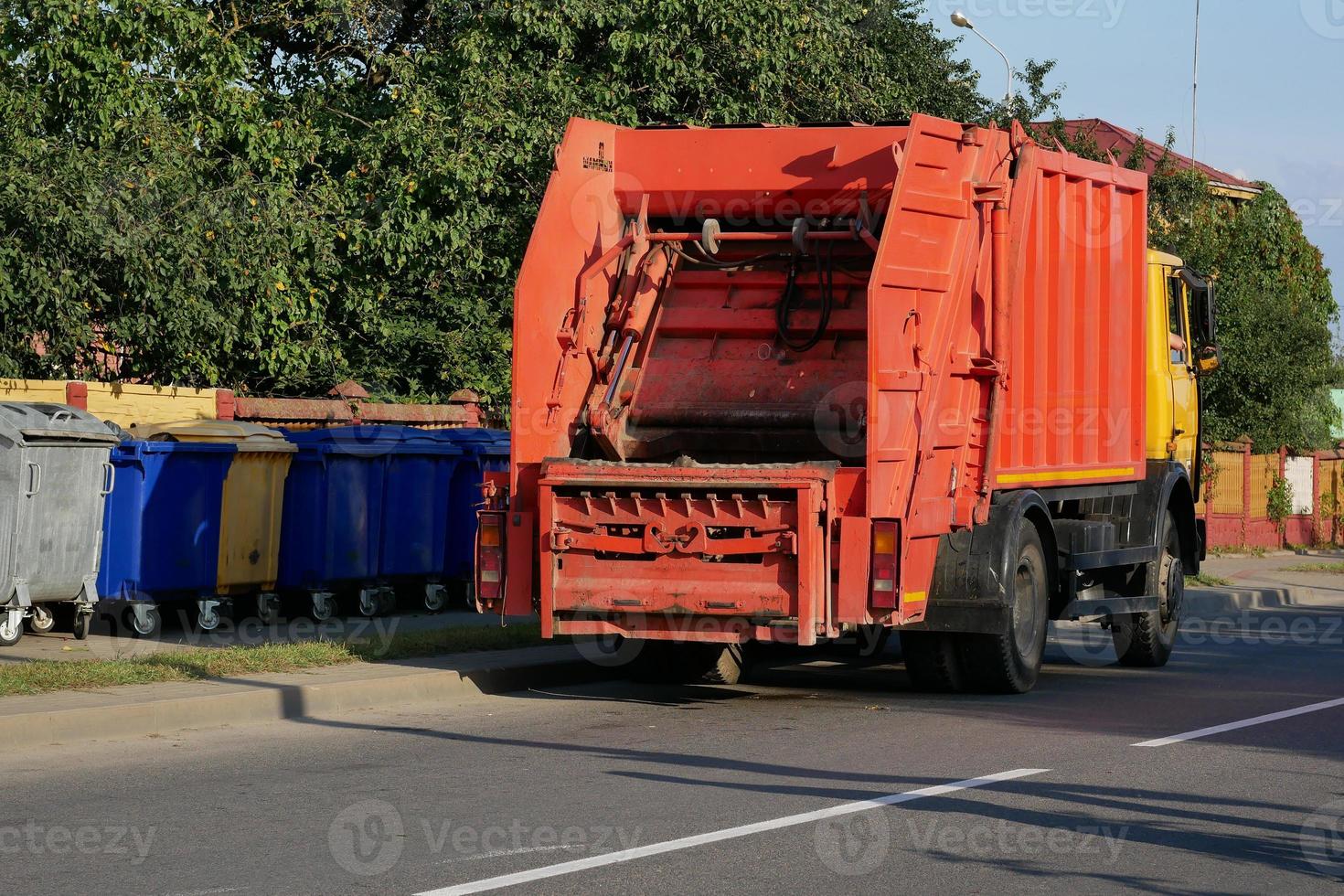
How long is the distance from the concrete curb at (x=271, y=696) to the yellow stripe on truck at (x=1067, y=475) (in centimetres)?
308

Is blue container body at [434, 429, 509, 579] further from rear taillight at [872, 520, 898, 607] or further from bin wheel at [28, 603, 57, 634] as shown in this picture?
rear taillight at [872, 520, 898, 607]

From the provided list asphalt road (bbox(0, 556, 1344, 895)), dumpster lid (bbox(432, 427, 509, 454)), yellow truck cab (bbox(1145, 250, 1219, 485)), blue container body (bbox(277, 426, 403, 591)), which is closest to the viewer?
asphalt road (bbox(0, 556, 1344, 895))

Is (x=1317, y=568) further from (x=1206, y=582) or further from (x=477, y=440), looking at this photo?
(x=477, y=440)

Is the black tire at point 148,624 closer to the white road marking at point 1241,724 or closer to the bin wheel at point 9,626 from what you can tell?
the bin wheel at point 9,626

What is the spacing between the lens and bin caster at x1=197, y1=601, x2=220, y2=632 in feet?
40.9

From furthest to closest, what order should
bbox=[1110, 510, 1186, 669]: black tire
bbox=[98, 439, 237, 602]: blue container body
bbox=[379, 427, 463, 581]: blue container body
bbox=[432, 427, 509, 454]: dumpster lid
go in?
bbox=[432, 427, 509, 454]: dumpster lid, bbox=[379, 427, 463, 581]: blue container body, bbox=[1110, 510, 1186, 669]: black tire, bbox=[98, 439, 237, 602]: blue container body

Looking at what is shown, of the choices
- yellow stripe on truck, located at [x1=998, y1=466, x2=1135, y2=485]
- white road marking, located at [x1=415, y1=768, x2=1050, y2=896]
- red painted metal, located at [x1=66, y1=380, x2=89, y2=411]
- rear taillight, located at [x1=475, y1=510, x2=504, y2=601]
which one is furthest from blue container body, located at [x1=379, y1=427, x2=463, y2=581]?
white road marking, located at [x1=415, y1=768, x2=1050, y2=896]

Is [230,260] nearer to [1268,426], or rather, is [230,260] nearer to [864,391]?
[864,391]

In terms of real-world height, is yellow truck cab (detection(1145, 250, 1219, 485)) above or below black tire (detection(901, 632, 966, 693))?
above

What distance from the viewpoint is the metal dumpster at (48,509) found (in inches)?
440

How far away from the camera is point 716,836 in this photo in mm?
6453

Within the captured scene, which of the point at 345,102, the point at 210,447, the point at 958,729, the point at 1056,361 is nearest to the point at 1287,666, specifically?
the point at 1056,361

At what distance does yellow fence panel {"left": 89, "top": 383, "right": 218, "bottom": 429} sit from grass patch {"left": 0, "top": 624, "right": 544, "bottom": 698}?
3575 millimetres

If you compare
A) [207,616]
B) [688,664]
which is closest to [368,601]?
[207,616]
